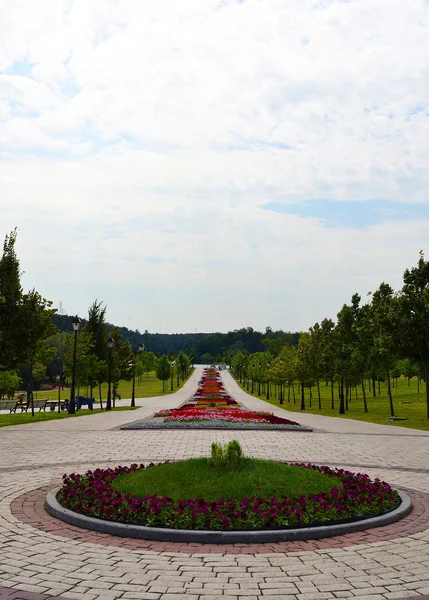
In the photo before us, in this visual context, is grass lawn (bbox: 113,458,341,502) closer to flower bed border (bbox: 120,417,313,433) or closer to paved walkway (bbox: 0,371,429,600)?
paved walkway (bbox: 0,371,429,600)

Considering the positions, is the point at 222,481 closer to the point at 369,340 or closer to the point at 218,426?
the point at 218,426

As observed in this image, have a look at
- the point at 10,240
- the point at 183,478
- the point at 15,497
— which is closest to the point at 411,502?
the point at 183,478

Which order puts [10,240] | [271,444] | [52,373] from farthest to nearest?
1. [52,373]
2. [10,240]
3. [271,444]

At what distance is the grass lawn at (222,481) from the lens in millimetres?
8148

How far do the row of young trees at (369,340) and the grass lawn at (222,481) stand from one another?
2047 cm

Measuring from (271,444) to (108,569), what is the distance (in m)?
12.4

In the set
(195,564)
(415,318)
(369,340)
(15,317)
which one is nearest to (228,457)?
(195,564)

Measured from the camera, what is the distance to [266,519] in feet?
23.6

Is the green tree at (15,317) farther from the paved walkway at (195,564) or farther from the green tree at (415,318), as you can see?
the green tree at (415,318)

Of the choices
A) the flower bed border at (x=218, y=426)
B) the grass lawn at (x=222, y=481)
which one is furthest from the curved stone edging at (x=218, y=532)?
the flower bed border at (x=218, y=426)

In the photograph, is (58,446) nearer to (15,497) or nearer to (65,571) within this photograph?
(15,497)

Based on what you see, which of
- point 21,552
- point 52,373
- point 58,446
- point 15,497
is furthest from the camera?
point 52,373

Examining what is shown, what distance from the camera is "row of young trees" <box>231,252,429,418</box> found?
28172 millimetres

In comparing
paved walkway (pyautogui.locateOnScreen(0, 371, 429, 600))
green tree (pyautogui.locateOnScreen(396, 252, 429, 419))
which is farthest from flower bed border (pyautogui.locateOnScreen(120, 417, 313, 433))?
paved walkway (pyautogui.locateOnScreen(0, 371, 429, 600))
